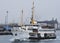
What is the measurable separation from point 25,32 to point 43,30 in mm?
4421

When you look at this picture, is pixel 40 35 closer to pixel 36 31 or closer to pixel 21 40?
pixel 36 31

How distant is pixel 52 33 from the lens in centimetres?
4934

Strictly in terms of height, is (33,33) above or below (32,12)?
below

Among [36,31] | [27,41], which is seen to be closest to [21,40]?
[27,41]

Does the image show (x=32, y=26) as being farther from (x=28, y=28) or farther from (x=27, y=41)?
(x=27, y=41)

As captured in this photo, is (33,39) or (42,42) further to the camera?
(33,39)

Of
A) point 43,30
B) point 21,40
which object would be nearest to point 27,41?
point 21,40

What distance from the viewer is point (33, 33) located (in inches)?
1909

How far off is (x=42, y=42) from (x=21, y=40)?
3.67m

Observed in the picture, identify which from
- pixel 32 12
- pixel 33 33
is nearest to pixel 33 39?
pixel 33 33

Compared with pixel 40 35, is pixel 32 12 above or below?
above

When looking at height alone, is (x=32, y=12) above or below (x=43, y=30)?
above

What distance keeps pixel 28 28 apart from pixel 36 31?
5.32 feet

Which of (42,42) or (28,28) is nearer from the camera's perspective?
(42,42)
